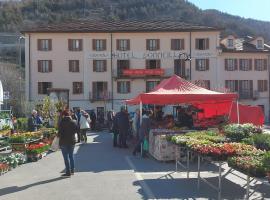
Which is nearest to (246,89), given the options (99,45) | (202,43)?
(202,43)

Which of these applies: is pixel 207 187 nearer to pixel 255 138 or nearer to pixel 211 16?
pixel 255 138

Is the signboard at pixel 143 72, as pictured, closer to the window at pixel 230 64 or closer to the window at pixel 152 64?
the window at pixel 152 64

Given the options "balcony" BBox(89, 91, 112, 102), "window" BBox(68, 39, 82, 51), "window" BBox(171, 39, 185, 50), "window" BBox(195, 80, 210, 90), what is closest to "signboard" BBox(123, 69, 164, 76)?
"balcony" BBox(89, 91, 112, 102)

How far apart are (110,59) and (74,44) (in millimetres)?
4538

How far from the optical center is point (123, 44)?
5884 centimetres

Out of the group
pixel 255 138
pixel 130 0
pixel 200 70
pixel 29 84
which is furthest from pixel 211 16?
pixel 255 138

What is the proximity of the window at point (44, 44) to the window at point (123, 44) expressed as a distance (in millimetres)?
7888

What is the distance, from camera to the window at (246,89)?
6200 cm

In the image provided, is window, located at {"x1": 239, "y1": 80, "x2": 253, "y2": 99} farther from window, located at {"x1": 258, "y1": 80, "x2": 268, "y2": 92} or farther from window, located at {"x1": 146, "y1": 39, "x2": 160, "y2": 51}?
window, located at {"x1": 146, "y1": 39, "x2": 160, "y2": 51}

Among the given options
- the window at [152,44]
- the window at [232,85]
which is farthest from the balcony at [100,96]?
the window at [232,85]

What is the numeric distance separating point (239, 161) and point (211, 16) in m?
103

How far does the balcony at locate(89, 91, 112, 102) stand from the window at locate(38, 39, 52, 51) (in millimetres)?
7237

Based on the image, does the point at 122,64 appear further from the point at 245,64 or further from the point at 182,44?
the point at 245,64

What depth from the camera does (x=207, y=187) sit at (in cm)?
1164
